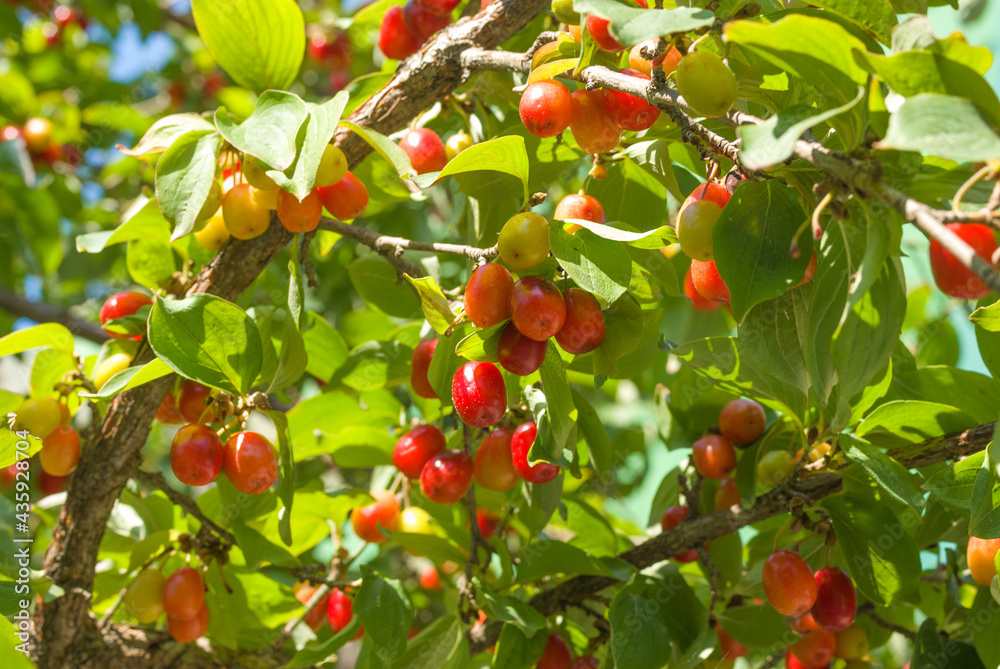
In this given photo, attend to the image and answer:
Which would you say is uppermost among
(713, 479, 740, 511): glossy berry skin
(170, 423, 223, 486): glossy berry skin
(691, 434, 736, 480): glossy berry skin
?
(170, 423, 223, 486): glossy berry skin

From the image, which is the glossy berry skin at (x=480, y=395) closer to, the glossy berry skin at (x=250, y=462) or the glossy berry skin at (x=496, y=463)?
the glossy berry skin at (x=496, y=463)

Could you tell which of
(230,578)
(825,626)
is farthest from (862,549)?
(230,578)

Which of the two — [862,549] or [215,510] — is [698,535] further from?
[215,510]

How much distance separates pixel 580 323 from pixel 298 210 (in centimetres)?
49

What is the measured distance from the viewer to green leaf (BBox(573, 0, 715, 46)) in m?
0.74

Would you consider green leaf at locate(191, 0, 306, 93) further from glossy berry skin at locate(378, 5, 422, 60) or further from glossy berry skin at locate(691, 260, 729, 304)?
glossy berry skin at locate(691, 260, 729, 304)

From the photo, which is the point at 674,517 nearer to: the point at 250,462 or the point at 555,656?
the point at 555,656

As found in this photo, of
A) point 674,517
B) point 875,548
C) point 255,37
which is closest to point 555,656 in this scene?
point 674,517

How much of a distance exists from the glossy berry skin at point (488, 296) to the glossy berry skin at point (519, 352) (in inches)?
1.3

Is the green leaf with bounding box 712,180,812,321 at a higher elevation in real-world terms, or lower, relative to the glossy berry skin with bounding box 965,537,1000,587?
higher

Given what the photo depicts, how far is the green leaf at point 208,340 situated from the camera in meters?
1.13

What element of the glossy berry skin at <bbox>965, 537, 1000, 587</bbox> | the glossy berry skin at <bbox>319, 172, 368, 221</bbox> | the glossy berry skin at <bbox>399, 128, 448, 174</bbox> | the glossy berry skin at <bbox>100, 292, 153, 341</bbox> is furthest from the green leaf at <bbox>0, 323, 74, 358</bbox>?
the glossy berry skin at <bbox>965, 537, 1000, 587</bbox>

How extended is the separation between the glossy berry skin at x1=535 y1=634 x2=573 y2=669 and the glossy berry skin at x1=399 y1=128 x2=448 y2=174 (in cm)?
91

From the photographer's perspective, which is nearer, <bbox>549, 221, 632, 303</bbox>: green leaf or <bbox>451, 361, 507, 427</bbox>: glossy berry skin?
<bbox>549, 221, 632, 303</bbox>: green leaf
